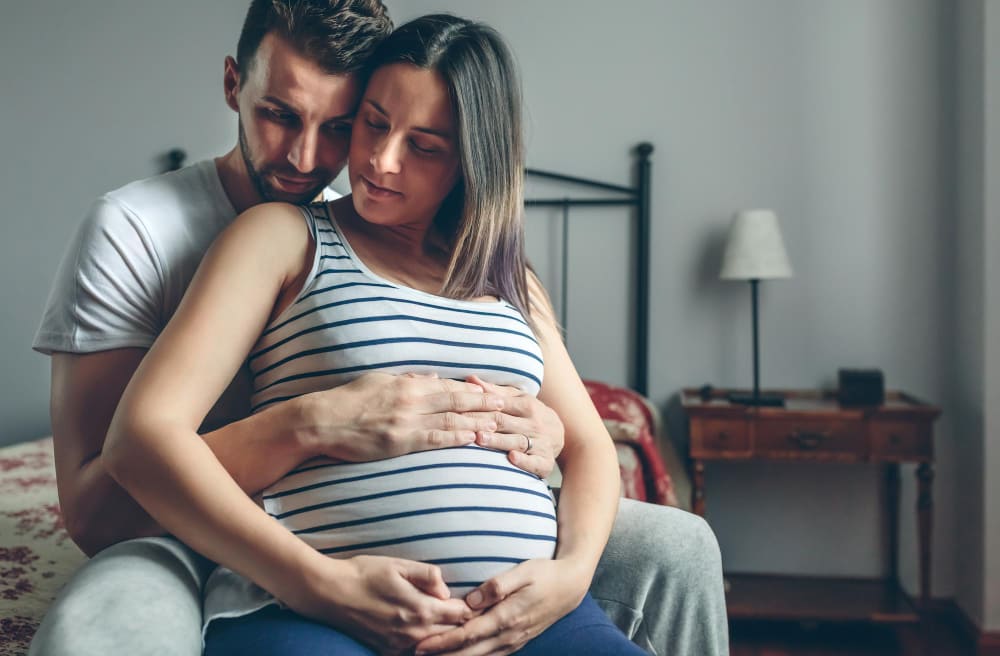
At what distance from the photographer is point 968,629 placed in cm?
245

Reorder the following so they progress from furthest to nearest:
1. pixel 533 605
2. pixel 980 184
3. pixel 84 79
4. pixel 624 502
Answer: pixel 84 79
pixel 980 184
pixel 624 502
pixel 533 605

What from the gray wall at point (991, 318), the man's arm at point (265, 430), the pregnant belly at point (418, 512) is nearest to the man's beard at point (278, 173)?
the man's arm at point (265, 430)

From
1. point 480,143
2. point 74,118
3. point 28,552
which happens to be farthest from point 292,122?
point 74,118

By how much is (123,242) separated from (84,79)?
91.0 inches

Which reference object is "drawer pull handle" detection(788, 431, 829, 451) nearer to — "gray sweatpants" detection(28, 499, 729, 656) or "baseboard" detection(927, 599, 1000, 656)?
"baseboard" detection(927, 599, 1000, 656)

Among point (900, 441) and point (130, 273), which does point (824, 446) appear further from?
point (130, 273)

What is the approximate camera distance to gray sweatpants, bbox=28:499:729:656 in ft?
2.52

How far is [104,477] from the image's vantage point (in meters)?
0.96

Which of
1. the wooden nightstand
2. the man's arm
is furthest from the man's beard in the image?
the wooden nightstand

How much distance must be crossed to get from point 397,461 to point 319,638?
0.67 feet

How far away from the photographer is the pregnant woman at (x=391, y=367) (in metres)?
0.83

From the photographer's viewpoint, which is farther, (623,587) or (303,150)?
(303,150)

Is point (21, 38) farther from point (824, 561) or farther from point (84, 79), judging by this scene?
point (824, 561)

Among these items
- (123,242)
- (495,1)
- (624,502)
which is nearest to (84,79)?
(495,1)
